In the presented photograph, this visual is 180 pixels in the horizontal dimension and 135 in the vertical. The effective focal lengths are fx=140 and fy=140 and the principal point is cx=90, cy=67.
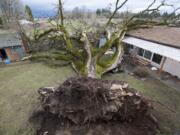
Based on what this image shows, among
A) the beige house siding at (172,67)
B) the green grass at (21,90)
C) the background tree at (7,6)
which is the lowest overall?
the green grass at (21,90)

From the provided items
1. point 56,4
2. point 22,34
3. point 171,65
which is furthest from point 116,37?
point 22,34

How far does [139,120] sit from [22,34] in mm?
13067

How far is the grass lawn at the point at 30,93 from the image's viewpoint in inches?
234

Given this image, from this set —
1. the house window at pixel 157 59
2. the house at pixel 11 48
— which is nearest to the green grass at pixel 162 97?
the house window at pixel 157 59

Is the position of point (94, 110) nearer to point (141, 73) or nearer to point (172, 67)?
point (141, 73)

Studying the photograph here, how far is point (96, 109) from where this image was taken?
5309 mm

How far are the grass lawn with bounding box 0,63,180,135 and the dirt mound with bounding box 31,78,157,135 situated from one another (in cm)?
101

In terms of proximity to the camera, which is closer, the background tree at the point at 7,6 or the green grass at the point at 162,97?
the green grass at the point at 162,97

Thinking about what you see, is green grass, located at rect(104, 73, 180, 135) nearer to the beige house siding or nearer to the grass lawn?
the grass lawn

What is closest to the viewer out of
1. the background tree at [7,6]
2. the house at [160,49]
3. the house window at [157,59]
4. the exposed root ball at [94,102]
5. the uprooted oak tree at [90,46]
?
the exposed root ball at [94,102]

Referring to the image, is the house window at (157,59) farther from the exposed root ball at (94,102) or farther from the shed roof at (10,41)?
the shed roof at (10,41)

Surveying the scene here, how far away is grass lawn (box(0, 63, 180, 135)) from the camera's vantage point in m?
5.94

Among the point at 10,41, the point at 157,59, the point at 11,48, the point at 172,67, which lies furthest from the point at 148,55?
the point at 10,41

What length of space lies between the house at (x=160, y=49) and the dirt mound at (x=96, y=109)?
15.6 ft
